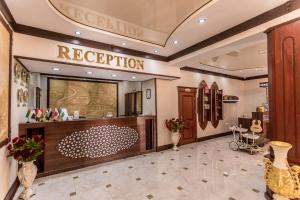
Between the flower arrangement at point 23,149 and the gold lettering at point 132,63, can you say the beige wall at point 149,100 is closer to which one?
the gold lettering at point 132,63

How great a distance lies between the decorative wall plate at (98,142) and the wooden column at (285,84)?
3717mm

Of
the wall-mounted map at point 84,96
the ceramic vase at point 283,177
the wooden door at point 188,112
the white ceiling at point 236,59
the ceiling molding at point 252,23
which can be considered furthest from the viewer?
the wooden door at point 188,112

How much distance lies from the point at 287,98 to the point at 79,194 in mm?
3979

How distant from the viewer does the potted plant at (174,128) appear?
552 cm

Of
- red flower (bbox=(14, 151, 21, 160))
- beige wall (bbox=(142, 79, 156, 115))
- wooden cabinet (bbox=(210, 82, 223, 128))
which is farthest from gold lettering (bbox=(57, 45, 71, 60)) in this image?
wooden cabinet (bbox=(210, 82, 223, 128))

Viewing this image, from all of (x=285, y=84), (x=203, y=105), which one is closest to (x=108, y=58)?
(x=285, y=84)

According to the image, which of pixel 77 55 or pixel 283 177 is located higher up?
pixel 77 55

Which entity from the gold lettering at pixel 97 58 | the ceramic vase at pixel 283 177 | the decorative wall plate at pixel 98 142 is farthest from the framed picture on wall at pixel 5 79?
the ceramic vase at pixel 283 177

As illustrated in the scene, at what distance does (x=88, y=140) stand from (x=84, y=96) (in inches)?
88.5

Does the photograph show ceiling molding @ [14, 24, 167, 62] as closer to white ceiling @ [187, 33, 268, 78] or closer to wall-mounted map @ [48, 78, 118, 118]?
white ceiling @ [187, 33, 268, 78]

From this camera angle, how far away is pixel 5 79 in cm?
243

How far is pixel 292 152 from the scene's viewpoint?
2365 millimetres

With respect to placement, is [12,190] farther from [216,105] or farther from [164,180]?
[216,105]

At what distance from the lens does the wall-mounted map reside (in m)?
5.33
